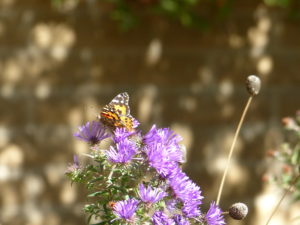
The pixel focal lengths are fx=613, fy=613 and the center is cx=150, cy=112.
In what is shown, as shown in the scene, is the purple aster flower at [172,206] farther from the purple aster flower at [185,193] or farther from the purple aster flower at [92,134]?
the purple aster flower at [92,134]

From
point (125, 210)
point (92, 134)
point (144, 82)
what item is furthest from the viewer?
point (144, 82)

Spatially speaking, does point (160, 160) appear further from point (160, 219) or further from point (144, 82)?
point (144, 82)

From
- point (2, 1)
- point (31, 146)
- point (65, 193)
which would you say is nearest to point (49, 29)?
point (2, 1)

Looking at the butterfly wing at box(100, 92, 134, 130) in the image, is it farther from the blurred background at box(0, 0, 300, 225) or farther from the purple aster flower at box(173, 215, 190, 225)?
the blurred background at box(0, 0, 300, 225)

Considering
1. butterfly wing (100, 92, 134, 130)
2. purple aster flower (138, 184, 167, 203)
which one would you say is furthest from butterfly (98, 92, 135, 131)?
purple aster flower (138, 184, 167, 203)

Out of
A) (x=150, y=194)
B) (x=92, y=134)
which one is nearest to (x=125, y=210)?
(x=150, y=194)

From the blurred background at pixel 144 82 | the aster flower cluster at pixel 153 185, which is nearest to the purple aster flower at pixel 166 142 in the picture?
the aster flower cluster at pixel 153 185
